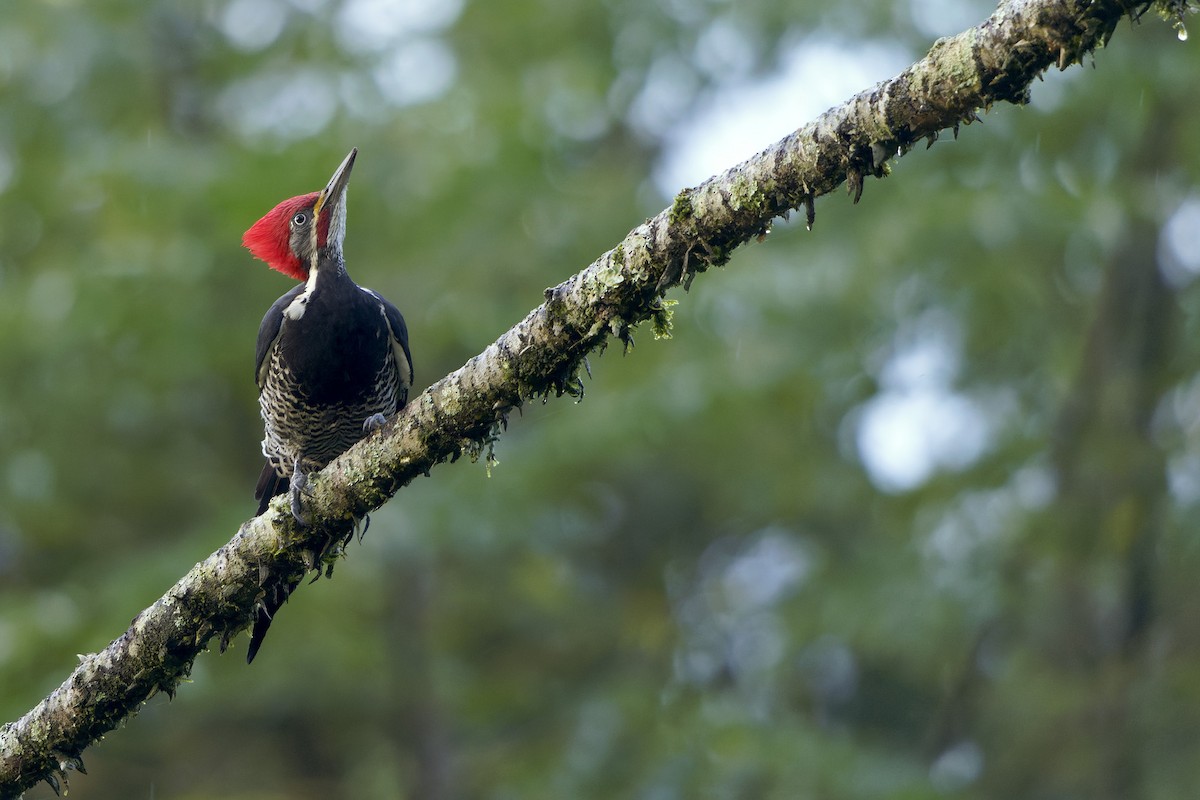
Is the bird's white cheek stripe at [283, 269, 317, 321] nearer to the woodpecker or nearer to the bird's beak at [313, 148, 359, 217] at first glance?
the woodpecker

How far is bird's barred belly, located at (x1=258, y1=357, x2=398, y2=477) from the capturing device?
4.30 metres

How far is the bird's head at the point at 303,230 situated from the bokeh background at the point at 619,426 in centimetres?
144

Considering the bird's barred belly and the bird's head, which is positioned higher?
the bird's head

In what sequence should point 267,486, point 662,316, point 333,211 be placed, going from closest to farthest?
point 662,316 < point 333,211 < point 267,486

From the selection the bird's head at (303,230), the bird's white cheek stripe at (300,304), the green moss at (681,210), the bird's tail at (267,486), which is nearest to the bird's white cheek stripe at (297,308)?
the bird's white cheek stripe at (300,304)

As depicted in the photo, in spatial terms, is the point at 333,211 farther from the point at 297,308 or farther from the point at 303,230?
the point at 297,308

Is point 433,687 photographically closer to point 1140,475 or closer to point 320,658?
point 320,658

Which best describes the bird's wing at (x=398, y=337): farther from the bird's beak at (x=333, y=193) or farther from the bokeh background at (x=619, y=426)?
the bokeh background at (x=619, y=426)

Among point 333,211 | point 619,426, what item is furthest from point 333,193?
point 619,426

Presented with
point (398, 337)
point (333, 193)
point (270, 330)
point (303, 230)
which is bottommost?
point (270, 330)

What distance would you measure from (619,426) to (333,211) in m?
2.08

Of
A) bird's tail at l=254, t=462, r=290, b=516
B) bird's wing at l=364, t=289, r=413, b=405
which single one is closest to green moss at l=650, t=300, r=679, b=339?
bird's wing at l=364, t=289, r=413, b=405

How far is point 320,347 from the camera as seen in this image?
4.16 m

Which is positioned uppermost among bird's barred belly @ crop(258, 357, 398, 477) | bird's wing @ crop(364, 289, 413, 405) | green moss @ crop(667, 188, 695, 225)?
bird's wing @ crop(364, 289, 413, 405)
